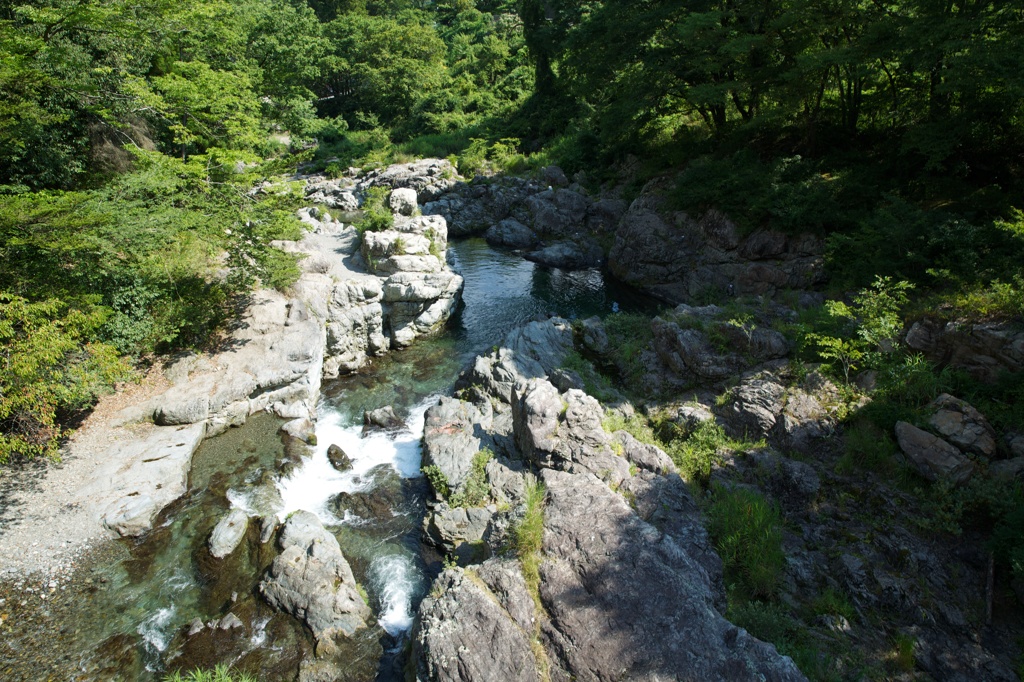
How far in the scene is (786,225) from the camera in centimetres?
1928

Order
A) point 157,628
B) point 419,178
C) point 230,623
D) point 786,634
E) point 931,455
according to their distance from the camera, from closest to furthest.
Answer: point 786,634, point 157,628, point 230,623, point 931,455, point 419,178

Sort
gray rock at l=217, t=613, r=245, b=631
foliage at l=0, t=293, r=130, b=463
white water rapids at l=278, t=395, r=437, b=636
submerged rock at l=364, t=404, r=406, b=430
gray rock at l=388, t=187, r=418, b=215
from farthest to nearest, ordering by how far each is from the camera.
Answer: gray rock at l=388, t=187, r=418, b=215 → submerged rock at l=364, t=404, r=406, b=430 → foliage at l=0, t=293, r=130, b=463 → white water rapids at l=278, t=395, r=437, b=636 → gray rock at l=217, t=613, r=245, b=631

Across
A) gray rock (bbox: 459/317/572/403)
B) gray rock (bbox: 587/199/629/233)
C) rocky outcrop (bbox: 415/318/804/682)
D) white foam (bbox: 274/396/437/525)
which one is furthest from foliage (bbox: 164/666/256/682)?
gray rock (bbox: 587/199/629/233)

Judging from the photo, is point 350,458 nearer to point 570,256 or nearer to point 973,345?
point 973,345

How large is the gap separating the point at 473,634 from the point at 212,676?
14.2 ft

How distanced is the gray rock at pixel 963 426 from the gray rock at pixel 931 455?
24 centimetres

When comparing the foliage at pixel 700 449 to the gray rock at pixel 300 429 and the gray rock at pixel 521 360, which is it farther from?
the gray rock at pixel 300 429

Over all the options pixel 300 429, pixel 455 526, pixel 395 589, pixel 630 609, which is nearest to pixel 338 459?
pixel 300 429

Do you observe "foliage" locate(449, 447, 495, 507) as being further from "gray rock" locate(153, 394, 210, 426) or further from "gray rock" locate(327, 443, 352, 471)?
"gray rock" locate(153, 394, 210, 426)

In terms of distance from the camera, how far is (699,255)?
73.4ft

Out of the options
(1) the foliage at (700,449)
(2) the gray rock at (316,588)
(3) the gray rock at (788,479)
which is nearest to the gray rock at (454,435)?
(2) the gray rock at (316,588)

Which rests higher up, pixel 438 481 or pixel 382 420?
pixel 438 481

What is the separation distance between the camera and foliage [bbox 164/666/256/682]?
7.36 metres

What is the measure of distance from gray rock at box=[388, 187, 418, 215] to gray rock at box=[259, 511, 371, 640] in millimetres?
16401
